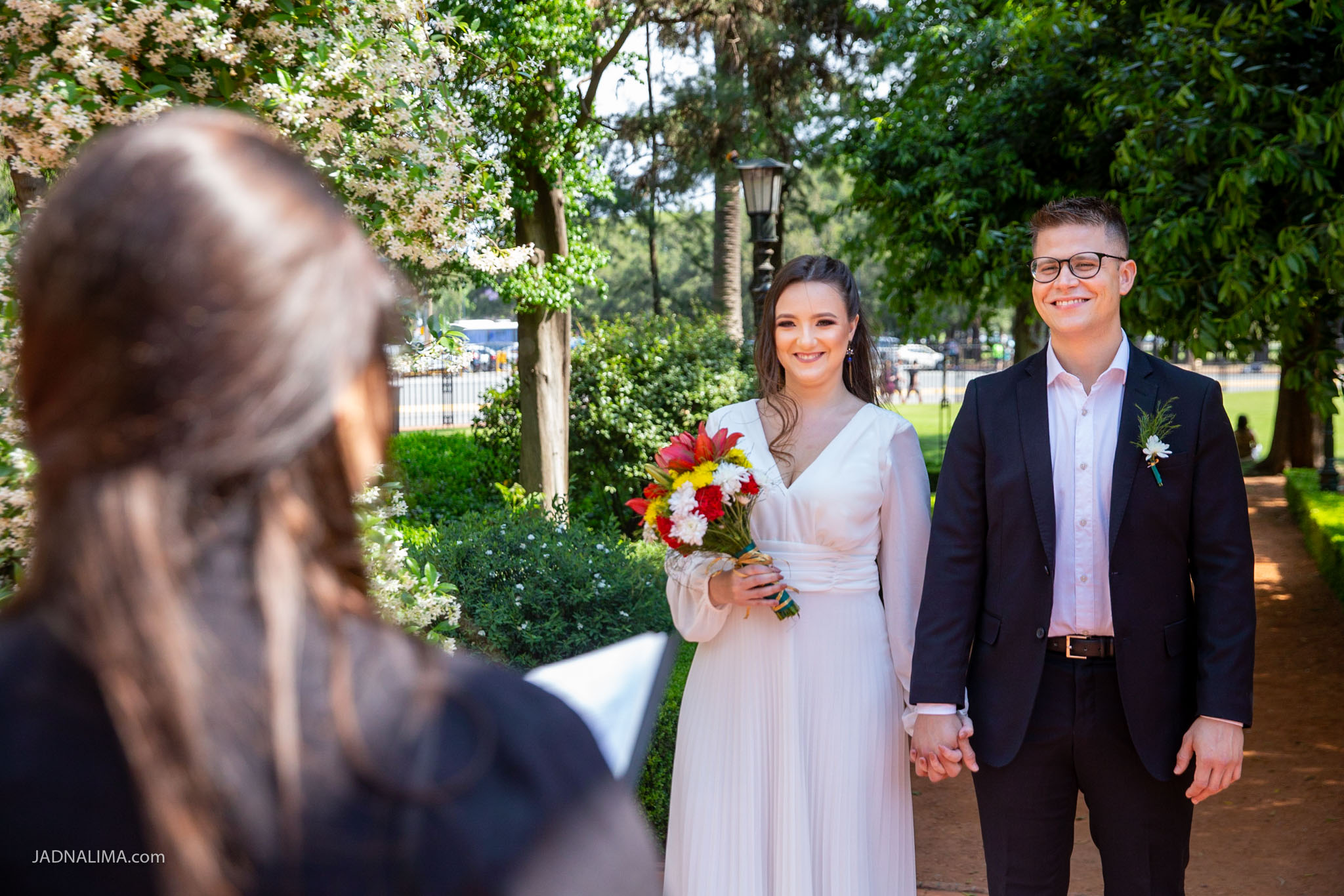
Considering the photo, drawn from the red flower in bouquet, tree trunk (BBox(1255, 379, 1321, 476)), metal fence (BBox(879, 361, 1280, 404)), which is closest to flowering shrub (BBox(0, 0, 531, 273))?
the red flower in bouquet

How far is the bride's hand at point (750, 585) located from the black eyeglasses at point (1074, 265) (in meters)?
1.17

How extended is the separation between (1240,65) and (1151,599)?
144 inches

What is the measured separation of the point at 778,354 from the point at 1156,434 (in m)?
1.25

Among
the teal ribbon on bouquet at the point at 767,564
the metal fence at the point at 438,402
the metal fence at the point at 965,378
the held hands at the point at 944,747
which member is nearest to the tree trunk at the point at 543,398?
the teal ribbon on bouquet at the point at 767,564

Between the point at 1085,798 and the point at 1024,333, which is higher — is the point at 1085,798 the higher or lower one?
the lower one

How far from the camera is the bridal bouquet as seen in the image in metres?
3.18

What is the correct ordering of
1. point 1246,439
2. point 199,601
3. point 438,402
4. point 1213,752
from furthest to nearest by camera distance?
point 438,402 < point 1246,439 < point 1213,752 < point 199,601

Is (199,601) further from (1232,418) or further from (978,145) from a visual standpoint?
(1232,418)

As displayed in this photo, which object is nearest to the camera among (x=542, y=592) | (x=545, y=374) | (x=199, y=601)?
(x=199, y=601)

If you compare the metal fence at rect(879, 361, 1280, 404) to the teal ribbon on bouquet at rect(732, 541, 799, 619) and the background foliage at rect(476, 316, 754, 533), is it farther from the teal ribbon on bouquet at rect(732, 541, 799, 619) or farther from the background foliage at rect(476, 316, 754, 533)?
the teal ribbon on bouquet at rect(732, 541, 799, 619)

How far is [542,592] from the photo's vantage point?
17.4ft

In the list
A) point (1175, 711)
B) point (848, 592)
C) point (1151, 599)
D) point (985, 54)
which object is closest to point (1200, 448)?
point (1151, 599)

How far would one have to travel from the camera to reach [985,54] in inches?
342

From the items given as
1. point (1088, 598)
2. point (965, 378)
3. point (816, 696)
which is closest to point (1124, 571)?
point (1088, 598)
